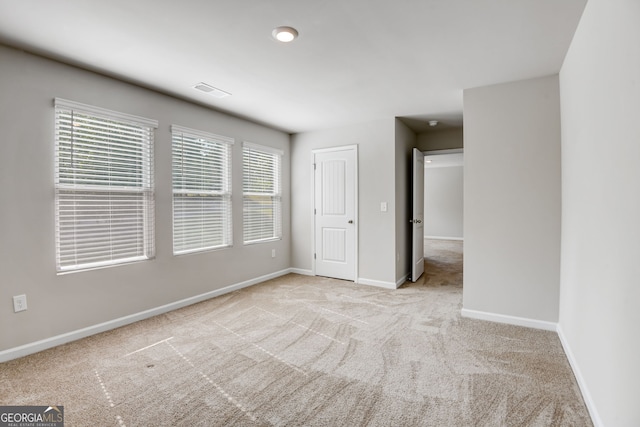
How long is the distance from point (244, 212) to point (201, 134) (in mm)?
1261

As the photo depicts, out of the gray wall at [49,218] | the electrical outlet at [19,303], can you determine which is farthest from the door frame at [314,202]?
the electrical outlet at [19,303]

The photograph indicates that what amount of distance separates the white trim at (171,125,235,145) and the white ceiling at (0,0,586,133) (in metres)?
0.38

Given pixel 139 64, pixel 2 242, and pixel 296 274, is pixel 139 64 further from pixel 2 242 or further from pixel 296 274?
pixel 296 274

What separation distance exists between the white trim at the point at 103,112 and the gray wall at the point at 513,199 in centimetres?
349

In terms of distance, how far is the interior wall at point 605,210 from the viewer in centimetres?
129

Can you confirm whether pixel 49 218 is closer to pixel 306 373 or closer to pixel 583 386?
pixel 306 373

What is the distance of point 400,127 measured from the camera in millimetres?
4594

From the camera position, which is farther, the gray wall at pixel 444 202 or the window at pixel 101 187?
the gray wall at pixel 444 202

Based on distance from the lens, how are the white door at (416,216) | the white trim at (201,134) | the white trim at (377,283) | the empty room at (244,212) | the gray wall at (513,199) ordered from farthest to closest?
the white door at (416,216), the white trim at (377,283), the white trim at (201,134), the gray wall at (513,199), the empty room at (244,212)

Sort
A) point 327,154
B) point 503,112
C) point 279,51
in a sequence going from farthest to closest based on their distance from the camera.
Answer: point 327,154 < point 503,112 < point 279,51

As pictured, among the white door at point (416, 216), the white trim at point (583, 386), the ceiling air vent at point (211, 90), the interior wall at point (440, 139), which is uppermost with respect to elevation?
the ceiling air vent at point (211, 90)

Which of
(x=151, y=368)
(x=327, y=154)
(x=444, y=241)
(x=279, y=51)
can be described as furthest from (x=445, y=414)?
(x=444, y=241)

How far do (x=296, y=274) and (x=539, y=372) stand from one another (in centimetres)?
373

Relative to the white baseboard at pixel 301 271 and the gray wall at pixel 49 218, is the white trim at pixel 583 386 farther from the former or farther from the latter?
the gray wall at pixel 49 218
